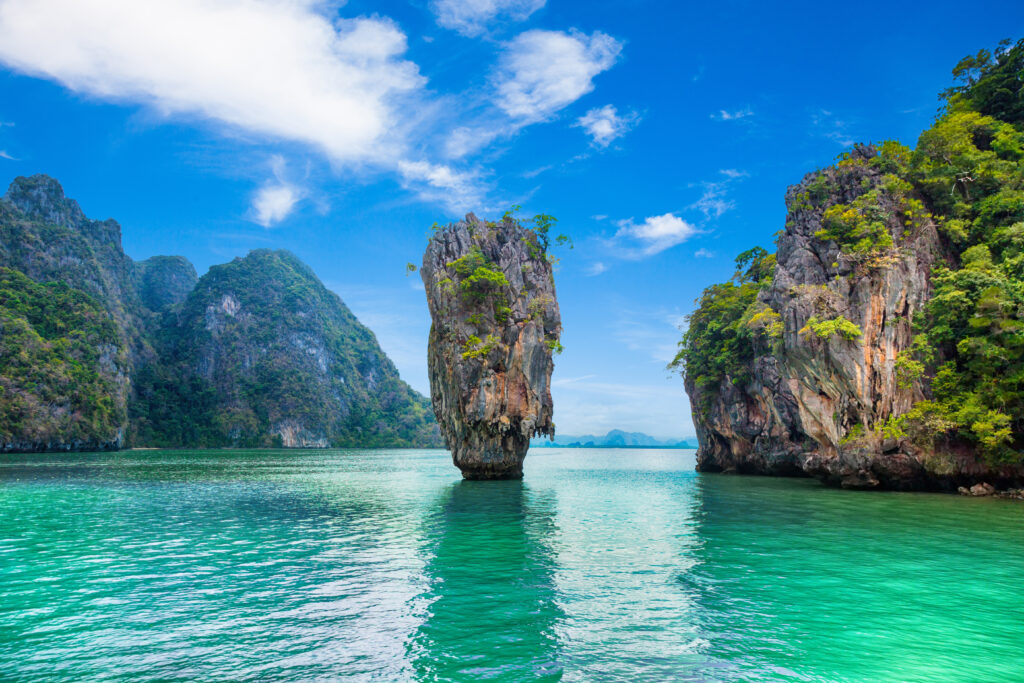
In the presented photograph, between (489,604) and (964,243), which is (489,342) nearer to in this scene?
(489,604)

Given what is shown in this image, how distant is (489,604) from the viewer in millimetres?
9867

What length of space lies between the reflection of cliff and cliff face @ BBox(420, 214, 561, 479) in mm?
14001

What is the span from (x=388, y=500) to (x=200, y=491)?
10938 mm

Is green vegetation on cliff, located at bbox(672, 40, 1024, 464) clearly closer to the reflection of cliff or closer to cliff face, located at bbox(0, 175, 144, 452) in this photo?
the reflection of cliff

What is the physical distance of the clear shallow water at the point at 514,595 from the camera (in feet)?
24.2

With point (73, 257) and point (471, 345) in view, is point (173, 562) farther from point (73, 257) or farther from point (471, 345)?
point (73, 257)

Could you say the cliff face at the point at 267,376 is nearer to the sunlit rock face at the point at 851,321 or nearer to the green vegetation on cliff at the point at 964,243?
the sunlit rock face at the point at 851,321

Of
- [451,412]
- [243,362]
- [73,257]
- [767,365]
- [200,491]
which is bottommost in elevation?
[200,491]

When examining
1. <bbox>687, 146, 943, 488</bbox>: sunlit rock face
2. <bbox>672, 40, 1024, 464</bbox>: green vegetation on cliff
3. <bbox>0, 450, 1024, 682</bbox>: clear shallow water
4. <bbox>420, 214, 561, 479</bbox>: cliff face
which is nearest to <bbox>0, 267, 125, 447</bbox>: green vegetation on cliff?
<bbox>0, 450, 1024, 682</bbox>: clear shallow water

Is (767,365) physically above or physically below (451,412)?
above

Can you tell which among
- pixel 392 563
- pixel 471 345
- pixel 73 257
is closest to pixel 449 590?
pixel 392 563

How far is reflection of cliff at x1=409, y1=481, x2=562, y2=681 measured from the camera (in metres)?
7.33

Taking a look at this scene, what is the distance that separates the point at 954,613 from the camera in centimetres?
927

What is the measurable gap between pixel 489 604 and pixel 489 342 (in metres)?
23.2
